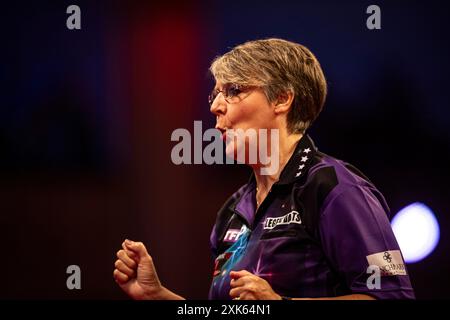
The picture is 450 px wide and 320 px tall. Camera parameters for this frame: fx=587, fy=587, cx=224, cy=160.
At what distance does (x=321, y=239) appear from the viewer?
1.44 meters

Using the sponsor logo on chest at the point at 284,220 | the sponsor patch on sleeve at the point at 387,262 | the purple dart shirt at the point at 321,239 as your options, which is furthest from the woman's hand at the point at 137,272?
the sponsor patch on sleeve at the point at 387,262

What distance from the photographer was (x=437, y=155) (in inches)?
91.5

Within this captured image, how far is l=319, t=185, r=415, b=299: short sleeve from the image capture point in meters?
1.38

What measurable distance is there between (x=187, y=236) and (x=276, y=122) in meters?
0.94

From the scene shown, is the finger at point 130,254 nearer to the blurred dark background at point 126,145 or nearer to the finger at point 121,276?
the finger at point 121,276

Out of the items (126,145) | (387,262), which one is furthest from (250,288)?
(126,145)

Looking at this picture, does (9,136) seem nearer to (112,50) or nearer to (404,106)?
(112,50)

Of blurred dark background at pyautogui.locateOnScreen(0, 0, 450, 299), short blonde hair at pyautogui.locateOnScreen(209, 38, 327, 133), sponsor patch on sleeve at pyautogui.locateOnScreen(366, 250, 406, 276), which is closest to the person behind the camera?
sponsor patch on sleeve at pyautogui.locateOnScreen(366, 250, 406, 276)

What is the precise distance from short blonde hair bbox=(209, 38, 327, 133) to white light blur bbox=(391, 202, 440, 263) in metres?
0.88

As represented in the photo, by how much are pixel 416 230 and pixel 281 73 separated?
1.10 metres

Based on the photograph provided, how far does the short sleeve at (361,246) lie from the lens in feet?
4.53

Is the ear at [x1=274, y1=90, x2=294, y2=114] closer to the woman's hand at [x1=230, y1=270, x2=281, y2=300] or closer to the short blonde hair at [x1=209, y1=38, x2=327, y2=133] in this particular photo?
the short blonde hair at [x1=209, y1=38, x2=327, y2=133]

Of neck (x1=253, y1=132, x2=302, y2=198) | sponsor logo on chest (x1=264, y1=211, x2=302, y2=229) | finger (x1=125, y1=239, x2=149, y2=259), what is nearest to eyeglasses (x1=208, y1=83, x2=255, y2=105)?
neck (x1=253, y1=132, x2=302, y2=198)

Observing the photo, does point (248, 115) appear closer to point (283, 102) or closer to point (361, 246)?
point (283, 102)
